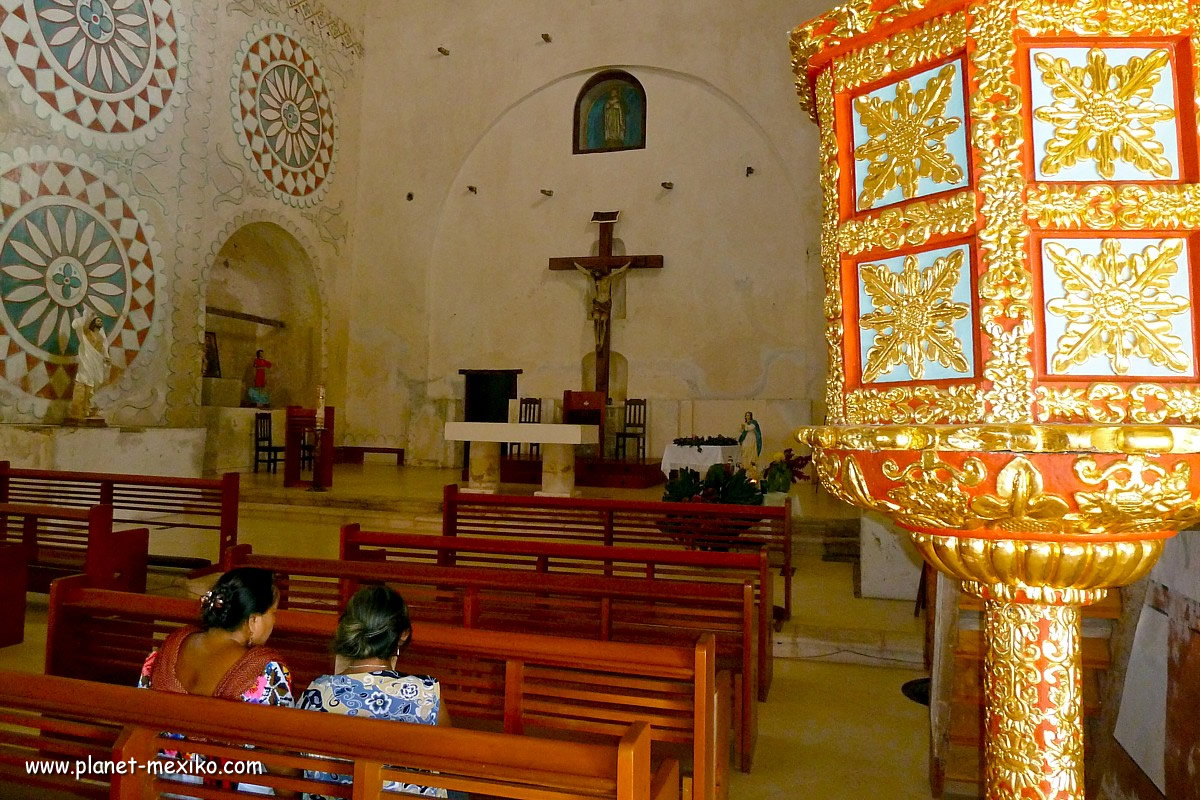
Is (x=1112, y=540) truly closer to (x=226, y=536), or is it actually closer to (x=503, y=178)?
(x=226, y=536)

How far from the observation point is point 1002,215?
104cm

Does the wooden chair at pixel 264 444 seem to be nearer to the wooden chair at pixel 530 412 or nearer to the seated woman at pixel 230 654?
the wooden chair at pixel 530 412

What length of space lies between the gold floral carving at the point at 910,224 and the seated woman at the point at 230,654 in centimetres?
159

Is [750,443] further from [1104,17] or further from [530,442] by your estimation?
[1104,17]

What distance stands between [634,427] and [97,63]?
7.91 metres

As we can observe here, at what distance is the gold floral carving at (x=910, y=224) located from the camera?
3.52 feet

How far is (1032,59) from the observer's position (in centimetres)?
107

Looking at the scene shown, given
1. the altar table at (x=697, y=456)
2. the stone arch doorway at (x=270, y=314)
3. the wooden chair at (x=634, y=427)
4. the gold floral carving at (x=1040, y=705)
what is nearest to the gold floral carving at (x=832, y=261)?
the gold floral carving at (x=1040, y=705)

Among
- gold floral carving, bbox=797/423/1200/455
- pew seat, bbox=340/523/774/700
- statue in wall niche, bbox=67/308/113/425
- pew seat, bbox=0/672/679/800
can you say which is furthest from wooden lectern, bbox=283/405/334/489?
gold floral carving, bbox=797/423/1200/455

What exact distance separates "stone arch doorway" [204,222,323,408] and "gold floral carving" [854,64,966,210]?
11900 millimetres

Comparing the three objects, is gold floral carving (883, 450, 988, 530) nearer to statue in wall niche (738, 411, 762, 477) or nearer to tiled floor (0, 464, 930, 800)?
tiled floor (0, 464, 930, 800)

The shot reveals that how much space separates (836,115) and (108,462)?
26.7 feet

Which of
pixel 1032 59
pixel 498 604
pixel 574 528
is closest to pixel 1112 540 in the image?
pixel 1032 59

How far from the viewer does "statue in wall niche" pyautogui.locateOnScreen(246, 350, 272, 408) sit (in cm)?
1167
